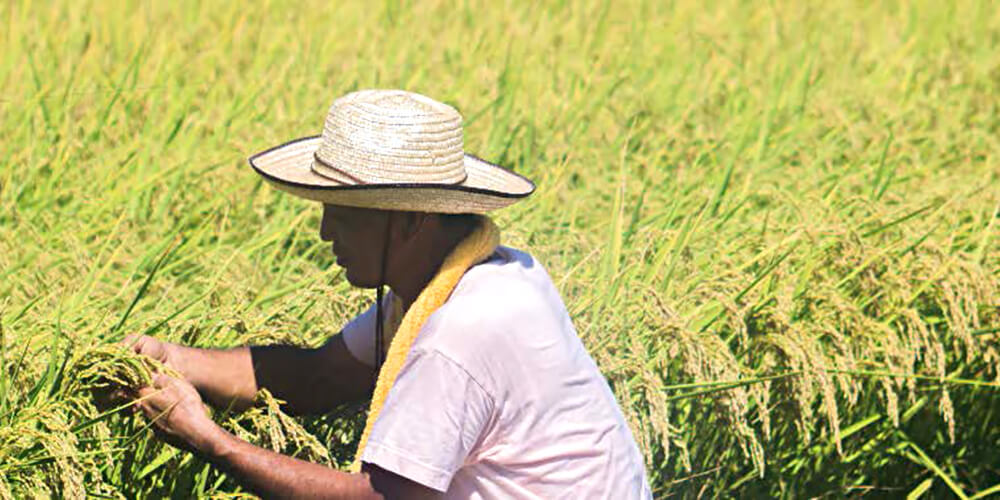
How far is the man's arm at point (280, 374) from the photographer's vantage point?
2615 mm

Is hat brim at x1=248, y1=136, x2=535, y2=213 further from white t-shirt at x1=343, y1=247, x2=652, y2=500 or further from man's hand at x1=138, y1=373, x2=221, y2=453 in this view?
man's hand at x1=138, y1=373, x2=221, y2=453

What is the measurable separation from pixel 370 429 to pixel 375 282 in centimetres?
23

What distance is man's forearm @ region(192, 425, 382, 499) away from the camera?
224 centimetres

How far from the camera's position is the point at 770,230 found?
12.4ft

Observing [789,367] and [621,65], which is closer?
[789,367]

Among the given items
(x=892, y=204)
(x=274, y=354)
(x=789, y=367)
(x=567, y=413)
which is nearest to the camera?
(x=567, y=413)

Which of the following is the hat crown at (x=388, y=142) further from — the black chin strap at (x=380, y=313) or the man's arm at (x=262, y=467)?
the man's arm at (x=262, y=467)

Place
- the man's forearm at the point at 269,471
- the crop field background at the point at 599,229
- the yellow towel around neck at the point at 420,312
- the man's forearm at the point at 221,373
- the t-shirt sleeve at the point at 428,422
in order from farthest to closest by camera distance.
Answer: the crop field background at the point at 599,229, the man's forearm at the point at 221,373, the yellow towel around neck at the point at 420,312, the man's forearm at the point at 269,471, the t-shirt sleeve at the point at 428,422

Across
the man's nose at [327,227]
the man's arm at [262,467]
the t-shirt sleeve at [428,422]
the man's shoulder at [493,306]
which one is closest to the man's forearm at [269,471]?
the man's arm at [262,467]

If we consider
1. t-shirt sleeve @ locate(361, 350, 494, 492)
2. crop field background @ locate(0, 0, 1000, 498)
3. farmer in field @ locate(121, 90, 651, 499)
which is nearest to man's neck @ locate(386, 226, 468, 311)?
farmer in field @ locate(121, 90, 651, 499)

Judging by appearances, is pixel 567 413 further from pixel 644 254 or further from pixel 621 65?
pixel 621 65

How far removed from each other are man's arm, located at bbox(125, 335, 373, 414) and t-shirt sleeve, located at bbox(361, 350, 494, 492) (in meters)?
0.51

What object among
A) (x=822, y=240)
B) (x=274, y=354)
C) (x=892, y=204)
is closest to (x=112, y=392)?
(x=274, y=354)

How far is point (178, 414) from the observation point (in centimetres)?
230
